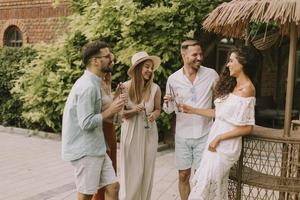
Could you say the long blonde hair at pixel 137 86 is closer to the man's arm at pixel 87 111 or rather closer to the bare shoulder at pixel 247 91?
the man's arm at pixel 87 111

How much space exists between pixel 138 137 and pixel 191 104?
0.66 metres

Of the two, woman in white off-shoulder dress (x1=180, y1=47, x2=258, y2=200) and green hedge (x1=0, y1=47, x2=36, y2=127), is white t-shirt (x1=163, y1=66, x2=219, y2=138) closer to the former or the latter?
woman in white off-shoulder dress (x1=180, y1=47, x2=258, y2=200)

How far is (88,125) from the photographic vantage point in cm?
354

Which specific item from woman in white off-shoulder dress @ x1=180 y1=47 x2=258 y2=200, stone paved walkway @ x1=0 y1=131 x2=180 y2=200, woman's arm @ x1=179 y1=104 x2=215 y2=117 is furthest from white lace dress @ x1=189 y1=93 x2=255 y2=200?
stone paved walkway @ x1=0 y1=131 x2=180 y2=200

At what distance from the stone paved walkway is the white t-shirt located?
1.22 meters

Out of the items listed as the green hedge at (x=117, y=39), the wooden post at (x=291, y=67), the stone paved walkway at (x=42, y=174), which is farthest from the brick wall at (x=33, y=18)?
the wooden post at (x=291, y=67)

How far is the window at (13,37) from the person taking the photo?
13164mm

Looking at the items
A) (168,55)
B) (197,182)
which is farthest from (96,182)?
(168,55)

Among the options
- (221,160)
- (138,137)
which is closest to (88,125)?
(138,137)

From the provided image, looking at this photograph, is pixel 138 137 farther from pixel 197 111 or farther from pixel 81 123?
pixel 81 123

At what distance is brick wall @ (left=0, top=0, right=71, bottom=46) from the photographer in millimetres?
11695

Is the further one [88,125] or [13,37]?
[13,37]

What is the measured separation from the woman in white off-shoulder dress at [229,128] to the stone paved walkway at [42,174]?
164 centimetres

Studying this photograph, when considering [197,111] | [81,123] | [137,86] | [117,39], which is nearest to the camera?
[81,123]
